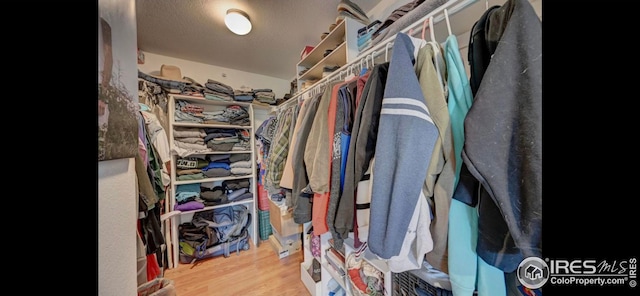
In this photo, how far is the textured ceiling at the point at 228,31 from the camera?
1124mm

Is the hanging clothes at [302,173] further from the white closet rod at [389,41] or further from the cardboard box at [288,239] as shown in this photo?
the cardboard box at [288,239]

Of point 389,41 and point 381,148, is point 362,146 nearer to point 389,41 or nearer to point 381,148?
point 381,148

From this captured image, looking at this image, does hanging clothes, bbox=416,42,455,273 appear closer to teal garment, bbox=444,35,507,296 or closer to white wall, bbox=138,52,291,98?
teal garment, bbox=444,35,507,296

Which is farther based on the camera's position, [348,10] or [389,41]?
[348,10]

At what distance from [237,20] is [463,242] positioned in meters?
1.52

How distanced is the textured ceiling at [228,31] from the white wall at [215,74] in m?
0.06

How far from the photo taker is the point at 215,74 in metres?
1.91

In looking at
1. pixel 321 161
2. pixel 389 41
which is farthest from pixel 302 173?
pixel 389 41

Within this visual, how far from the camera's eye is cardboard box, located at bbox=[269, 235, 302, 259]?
5.61 feet

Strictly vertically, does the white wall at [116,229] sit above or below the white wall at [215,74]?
below

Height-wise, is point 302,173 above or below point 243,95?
below

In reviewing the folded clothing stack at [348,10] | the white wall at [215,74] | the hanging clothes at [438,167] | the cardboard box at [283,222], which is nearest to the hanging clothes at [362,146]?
the hanging clothes at [438,167]
